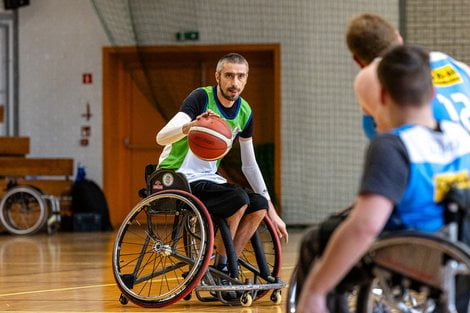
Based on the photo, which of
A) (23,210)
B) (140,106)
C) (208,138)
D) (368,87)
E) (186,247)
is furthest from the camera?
(140,106)

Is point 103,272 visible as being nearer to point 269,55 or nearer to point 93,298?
point 93,298

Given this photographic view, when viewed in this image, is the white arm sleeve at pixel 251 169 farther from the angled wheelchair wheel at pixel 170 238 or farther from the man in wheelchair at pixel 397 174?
the man in wheelchair at pixel 397 174

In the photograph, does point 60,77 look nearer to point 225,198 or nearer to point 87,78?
point 87,78

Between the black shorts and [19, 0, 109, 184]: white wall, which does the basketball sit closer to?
the black shorts

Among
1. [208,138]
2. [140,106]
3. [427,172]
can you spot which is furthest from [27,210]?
[427,172]

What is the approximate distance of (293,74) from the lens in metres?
11.4

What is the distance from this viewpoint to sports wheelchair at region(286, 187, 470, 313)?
2311mm

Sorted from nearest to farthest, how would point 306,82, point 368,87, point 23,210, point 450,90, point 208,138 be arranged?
point 368,87 → point 450,90 → point 208,138 → point 23,210 → point 306,82

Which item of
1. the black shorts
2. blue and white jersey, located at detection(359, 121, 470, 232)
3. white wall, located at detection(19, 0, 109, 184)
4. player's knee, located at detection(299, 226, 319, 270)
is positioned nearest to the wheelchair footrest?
the black shorts

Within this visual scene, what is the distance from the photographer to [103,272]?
650 centimetres

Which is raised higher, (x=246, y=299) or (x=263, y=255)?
(x=263, y=255)

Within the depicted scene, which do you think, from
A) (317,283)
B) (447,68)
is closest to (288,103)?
(447,68)

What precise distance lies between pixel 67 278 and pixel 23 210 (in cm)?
489

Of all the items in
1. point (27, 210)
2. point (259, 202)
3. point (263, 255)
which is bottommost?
point (27, 210)
